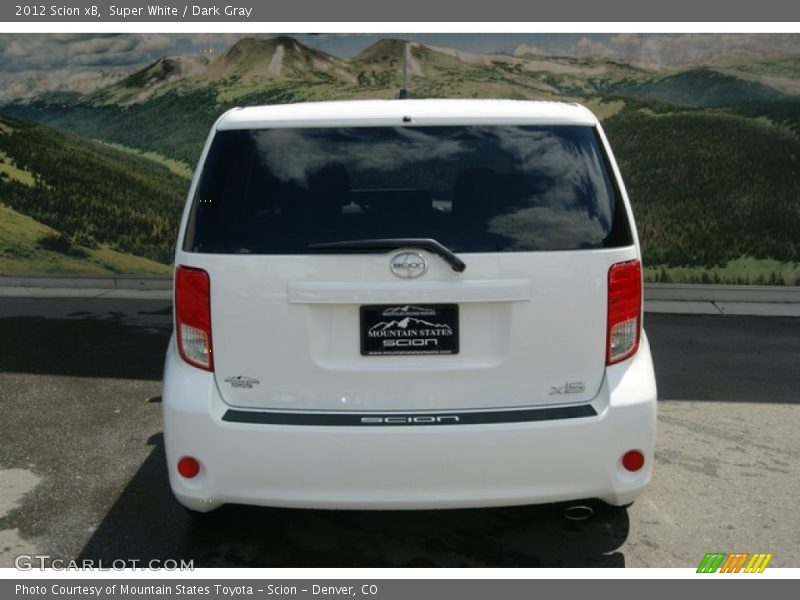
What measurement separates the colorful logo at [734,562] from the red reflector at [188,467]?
2039mm

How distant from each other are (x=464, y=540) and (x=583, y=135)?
5.77 ft

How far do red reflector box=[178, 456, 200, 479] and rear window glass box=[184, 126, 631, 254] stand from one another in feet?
2.54

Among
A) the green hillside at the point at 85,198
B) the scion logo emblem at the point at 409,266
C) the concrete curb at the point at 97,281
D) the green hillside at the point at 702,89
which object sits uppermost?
the scion logo emblem at the point at 409,266

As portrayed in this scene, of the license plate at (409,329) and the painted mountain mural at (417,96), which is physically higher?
the license plate at (409,329)

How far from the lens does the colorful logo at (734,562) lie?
360 cm

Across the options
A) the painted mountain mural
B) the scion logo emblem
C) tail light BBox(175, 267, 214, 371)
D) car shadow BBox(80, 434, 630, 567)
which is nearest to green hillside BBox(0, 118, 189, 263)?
the painted mountain mural

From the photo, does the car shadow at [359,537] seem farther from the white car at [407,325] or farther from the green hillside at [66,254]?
the green hillside at [66,254]

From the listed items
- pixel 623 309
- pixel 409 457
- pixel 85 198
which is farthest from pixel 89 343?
pixel 623 309

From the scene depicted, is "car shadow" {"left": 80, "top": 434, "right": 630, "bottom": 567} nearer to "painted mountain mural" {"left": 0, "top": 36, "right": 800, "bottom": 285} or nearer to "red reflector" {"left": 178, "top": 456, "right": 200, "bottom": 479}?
"red reflector" {"left": 178, "top": 456, "right": 200, "bottom": 479}

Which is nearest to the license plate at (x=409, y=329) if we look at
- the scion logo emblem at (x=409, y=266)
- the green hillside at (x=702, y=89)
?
the scion logo emblem at (x=409, y=266)

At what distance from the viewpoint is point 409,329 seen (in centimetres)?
320

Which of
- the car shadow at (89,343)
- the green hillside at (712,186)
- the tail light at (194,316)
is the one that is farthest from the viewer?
the green hillside at (712,186)

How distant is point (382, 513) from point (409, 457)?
39.0 inches

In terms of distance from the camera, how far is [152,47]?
10141mm
